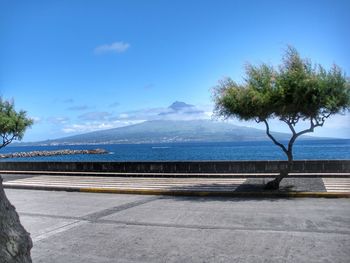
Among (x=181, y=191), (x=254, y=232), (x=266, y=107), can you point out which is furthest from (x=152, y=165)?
(x=254, y=232)

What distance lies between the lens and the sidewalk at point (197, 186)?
15352mm

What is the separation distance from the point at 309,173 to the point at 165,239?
12.4 metres

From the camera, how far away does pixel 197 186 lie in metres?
17.8

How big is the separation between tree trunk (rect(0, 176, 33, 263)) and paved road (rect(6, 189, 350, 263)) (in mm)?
4521

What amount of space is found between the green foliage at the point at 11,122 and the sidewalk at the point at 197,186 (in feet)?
39.6

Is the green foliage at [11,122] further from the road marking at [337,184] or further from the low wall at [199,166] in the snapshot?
the road marking at [337,184]

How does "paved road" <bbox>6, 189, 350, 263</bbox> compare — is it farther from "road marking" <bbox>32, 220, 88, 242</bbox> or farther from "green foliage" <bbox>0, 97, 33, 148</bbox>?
"green foliage" <bbox>0, 97, 33, 148</bbox>

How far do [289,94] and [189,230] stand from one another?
25.4 ft

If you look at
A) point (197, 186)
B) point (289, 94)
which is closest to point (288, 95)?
point (289, 94)

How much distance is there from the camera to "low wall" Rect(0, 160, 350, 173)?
19656 millimetres

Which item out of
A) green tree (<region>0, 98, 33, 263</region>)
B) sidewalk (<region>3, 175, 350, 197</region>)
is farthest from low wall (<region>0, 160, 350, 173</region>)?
green tree (<region>0, 98, 33, 263</region>)

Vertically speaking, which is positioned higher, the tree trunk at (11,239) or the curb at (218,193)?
the tree trunk at (11,239)

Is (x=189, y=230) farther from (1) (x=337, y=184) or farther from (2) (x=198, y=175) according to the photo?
(2) (x=198, y=175)

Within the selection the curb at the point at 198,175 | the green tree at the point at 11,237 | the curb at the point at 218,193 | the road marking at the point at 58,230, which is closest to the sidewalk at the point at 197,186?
the curb at the point at 218,193
